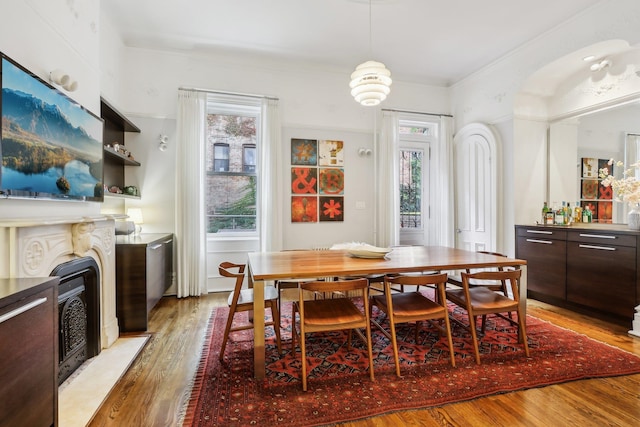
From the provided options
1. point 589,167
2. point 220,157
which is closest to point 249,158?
point 220,157

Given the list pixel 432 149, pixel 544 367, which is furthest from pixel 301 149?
Result: pixel 544 367

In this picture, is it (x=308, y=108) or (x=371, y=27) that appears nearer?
(x=371, y=27)

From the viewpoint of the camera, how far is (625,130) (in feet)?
11.4

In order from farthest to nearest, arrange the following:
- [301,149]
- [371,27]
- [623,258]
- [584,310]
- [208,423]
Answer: [301,149]
[371,27]
[584,310]
[623,258]
[208,423]

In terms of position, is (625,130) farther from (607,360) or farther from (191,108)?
(191,108)

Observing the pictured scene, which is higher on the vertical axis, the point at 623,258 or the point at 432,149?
the point at 432,149

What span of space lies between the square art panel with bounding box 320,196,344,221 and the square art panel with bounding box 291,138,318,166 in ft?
1.91

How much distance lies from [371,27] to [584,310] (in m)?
3.98

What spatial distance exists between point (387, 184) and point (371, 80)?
91.3 inches

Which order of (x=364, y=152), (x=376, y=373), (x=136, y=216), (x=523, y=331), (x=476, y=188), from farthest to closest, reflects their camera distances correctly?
(x=364, y=152), (x=476, y=188), (x=136, y=216), (x=523, y=331), (x=376, y=373)

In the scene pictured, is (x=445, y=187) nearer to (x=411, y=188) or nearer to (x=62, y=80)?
(x=411, y=188)

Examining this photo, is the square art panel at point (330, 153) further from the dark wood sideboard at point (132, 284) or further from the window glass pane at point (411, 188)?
the dark wood sideboard at point (132, 284)

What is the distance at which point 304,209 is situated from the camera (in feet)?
15.5

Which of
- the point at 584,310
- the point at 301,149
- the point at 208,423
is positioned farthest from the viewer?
the point at 301,149
